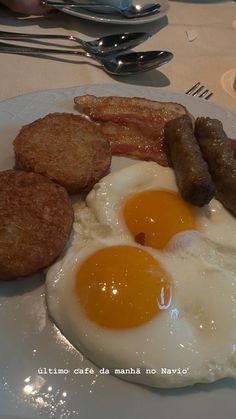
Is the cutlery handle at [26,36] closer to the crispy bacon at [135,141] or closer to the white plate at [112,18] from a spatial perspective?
the white plate at [112,18]

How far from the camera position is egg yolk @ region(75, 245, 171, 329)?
1382 mm

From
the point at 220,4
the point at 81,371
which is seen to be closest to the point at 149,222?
the point at 81,371

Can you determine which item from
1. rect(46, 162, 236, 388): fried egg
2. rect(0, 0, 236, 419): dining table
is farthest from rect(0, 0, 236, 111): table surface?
rect(46, 162, 236, 388): fried egg

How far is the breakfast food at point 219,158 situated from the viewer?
177cm

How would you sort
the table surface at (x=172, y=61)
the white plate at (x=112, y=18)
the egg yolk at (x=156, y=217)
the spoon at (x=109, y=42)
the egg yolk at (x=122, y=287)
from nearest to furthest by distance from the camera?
the egg yolk at (x=122, y=287) < the egg yolk at (x=156, y=217) < the table surface at (x=172, y=61) < the spoon at (x=109, y=42) < the white plate at (x=112, y=18)

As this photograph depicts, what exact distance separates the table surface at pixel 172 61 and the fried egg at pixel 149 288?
102 centimetres

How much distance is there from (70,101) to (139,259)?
1078 millimetres

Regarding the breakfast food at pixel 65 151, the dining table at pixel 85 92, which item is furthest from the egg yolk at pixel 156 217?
the dining table at pixel 85 92

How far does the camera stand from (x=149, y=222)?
66.1 inches

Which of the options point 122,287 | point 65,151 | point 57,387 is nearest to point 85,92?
point 65,151

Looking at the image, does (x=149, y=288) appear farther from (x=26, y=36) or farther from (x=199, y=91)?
(x=26, y=36)

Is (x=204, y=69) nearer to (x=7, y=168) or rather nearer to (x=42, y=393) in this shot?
(x=7, y=168)

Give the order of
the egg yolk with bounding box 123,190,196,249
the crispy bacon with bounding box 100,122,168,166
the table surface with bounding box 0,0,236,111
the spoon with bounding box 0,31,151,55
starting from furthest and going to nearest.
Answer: the spoon with bounding box 0,31,151,55 → the table surface with bounding box 0,0,236,111 → the crispy bacon with bounding box 100,122,168,166 → the egg yolk with bounding box 123,190,196,249

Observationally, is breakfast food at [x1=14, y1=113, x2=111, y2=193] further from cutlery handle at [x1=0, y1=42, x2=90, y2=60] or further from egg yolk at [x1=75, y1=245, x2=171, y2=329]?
cutlery handle at [x1=0, y1=42, x2=90, y2=60]
